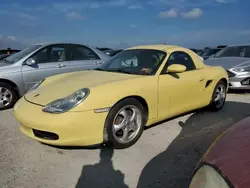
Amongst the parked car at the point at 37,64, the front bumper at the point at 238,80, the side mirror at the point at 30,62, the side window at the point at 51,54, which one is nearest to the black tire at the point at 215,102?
the front bumper at the point at 238,80

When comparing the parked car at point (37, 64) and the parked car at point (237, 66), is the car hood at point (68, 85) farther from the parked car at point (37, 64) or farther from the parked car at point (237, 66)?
the parked car at point (237, 66)

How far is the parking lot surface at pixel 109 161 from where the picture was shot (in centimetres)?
248

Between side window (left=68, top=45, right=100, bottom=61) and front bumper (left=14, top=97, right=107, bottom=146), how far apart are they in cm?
327

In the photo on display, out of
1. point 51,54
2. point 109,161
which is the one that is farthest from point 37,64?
point 109,161

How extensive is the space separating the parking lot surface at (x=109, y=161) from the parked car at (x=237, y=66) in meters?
3.07

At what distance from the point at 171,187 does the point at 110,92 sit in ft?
4.10

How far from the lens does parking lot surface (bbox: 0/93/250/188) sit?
2.48m

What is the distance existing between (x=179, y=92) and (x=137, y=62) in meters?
0.80

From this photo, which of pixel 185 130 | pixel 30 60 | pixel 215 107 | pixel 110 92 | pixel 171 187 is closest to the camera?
pixel 171 187

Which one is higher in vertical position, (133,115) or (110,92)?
(110,92)

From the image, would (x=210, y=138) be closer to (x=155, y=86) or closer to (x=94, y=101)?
(x=155, y=86)

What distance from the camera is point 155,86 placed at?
11.1 ft

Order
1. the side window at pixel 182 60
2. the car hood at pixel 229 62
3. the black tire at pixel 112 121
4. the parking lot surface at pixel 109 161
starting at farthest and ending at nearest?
1. the car hood at pixel 229 62
2. the side window at pixel 182 60
3. the black tire at pixel 112 121
4. the parking lot surface at pixel 109 161

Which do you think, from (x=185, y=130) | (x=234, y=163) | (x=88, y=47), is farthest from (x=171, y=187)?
(x=88, y=47)
